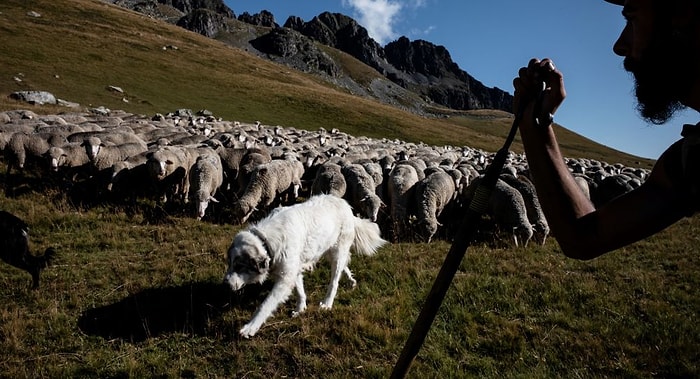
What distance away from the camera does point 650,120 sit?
6.08 ft

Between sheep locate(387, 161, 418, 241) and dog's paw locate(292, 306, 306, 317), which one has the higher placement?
sheep locate(387, 161, 418, 241)

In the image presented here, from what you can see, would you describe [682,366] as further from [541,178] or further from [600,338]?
[541,178]

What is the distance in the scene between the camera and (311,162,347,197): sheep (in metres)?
13.0

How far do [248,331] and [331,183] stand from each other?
26.8 ft

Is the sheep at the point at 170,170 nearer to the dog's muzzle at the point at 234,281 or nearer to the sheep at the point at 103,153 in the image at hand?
the sheep at the point at 103,153

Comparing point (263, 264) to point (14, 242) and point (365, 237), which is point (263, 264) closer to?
point (365, 237)

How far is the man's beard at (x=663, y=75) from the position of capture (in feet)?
5.01

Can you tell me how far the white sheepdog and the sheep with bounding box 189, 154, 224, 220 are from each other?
19.2ft

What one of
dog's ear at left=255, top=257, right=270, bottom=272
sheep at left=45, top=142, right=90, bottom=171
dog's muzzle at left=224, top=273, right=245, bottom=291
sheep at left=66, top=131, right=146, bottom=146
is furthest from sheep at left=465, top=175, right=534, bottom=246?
sheep at left=66, top=131, right=146, bottom=146

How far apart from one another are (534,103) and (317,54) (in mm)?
164160

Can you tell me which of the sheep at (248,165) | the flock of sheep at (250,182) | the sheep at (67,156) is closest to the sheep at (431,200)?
the flock of sheep at (250,182)

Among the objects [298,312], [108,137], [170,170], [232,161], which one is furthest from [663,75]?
[108,137]

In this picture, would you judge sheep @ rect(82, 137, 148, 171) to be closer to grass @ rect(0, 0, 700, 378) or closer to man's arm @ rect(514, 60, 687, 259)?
grass @ rect(0, 0, 700, 378)

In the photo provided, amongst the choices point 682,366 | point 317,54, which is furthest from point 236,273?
point 317,54
